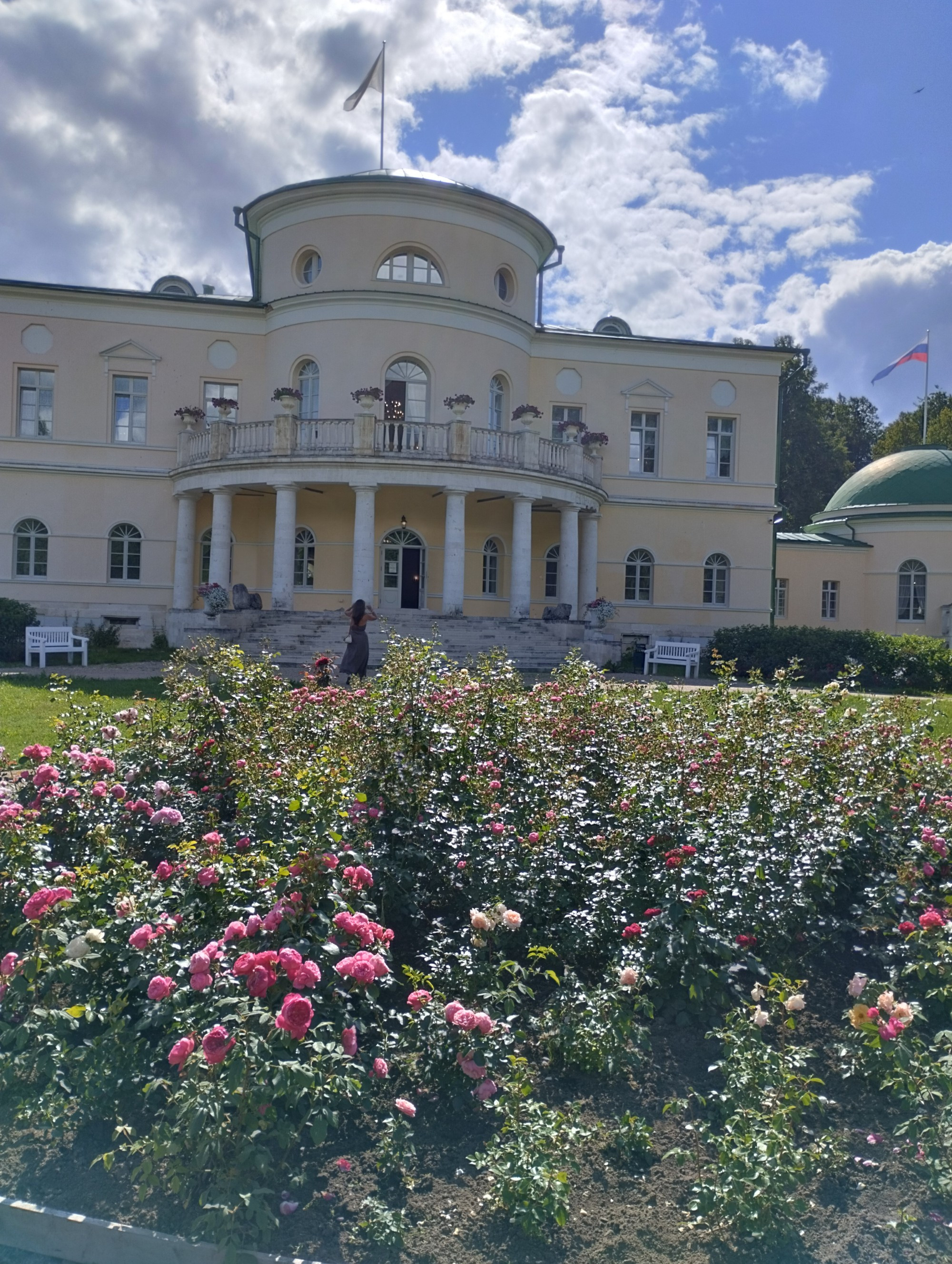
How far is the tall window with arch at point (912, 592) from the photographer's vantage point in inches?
1334

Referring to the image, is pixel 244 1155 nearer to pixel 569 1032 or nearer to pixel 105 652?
pixel 569 1032

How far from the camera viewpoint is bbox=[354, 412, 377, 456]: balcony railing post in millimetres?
21688

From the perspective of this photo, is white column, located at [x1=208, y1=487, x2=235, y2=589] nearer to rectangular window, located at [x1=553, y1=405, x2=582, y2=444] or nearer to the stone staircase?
the stone staircase

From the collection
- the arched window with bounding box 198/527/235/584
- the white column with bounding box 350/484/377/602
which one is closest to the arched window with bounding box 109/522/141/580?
the arched window with bounding box 198/527/235/584

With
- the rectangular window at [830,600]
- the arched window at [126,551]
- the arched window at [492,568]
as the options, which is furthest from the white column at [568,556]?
the rectangular window at [830,600]

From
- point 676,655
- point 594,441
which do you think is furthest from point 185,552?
point 676,655

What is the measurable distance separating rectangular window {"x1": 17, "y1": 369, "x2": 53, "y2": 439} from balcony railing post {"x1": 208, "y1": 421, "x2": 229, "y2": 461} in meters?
5.40

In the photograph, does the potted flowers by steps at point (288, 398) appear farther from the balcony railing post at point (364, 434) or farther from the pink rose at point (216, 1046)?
the pink rose at point (216, 1046)

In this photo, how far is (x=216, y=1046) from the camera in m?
3.15

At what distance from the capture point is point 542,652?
20.8 m

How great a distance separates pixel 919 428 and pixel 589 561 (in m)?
37.1

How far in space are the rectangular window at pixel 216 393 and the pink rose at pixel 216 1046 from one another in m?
24.7

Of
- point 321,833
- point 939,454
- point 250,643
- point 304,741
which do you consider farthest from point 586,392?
point 321,833

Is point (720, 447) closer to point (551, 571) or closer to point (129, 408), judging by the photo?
point (551, 571)
